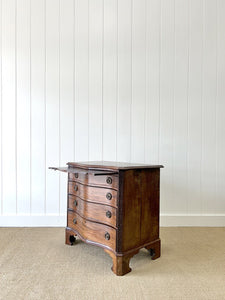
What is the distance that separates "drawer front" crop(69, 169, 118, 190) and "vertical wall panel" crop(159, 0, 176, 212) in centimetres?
111

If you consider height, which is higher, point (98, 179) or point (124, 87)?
point (124, 87)

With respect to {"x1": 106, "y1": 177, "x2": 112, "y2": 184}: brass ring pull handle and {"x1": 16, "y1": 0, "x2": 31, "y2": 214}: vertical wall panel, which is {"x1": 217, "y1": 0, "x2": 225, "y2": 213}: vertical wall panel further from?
{"x1": 16, "y1": 0, "x2": 31, "y2": 214}: vertical wall panel

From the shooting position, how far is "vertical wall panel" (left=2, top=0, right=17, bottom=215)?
2.74 meters

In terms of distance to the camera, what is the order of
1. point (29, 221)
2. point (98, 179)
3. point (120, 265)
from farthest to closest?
point (29, 221) → point (98, 179) → point (120, 265)

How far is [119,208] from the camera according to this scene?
169 centimetres

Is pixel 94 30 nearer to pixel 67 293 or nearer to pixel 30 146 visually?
pixel 30 146

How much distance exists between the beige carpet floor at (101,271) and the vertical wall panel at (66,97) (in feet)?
2.52

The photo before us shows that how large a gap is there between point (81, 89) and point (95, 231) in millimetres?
1642

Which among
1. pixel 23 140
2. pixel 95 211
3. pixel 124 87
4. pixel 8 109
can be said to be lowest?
pixel 95 211

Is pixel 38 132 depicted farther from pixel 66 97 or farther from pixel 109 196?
pixel 109 196

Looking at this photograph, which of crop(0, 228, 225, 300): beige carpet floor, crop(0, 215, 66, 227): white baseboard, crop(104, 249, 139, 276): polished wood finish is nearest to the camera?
crop(0, 228, 225, 300): beige carpet floor

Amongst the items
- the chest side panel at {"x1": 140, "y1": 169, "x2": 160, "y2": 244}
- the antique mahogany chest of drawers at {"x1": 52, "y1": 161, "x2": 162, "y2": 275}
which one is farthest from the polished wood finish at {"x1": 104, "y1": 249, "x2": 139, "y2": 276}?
the chest side panel at {"x1": 140, "y1": 169, "x2": 160, "y2": 244}

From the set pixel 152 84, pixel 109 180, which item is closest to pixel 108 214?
pixel 109 180

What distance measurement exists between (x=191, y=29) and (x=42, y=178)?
2.47 meters
